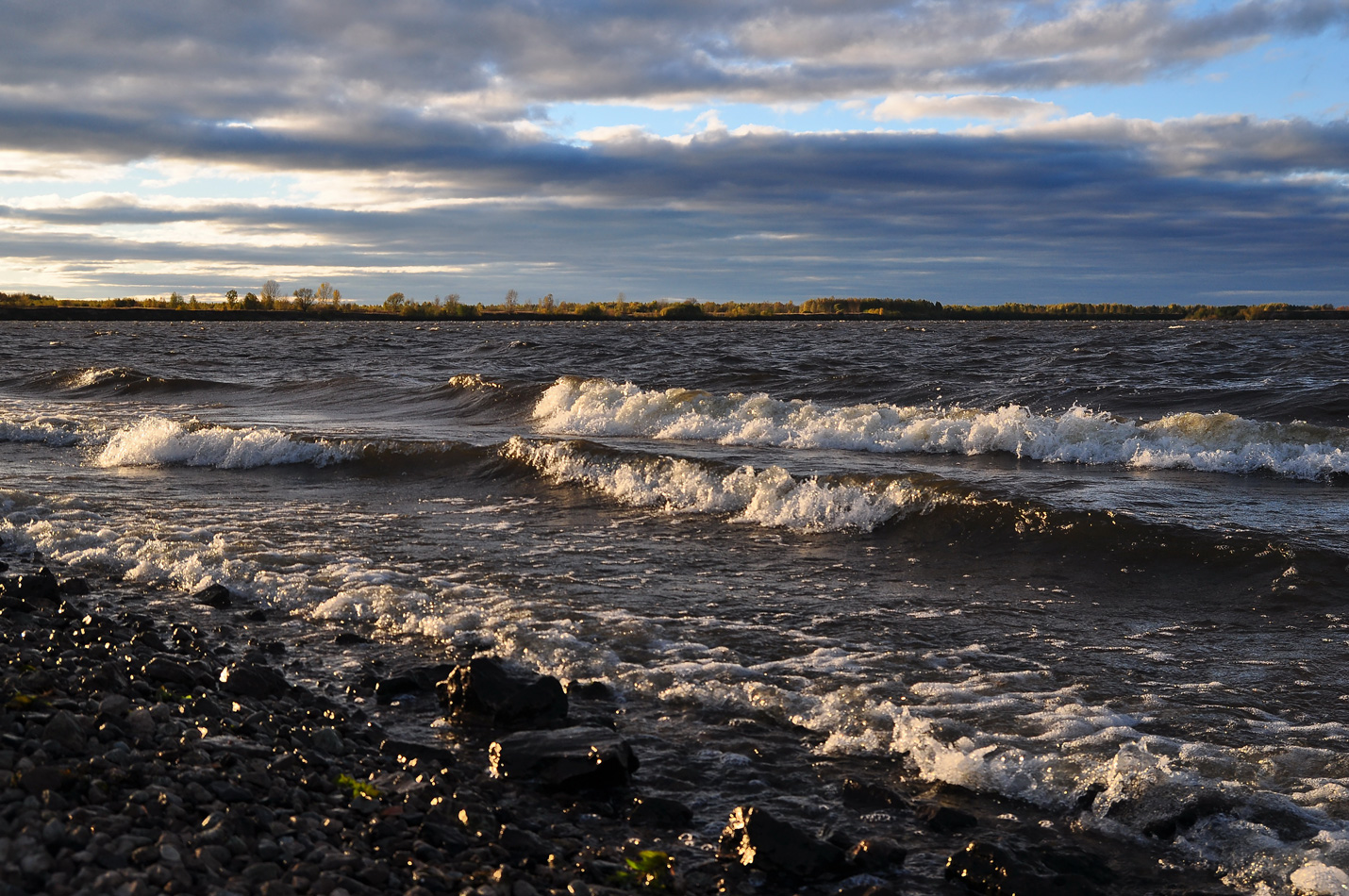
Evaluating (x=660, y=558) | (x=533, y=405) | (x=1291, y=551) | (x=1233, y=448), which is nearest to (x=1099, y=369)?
(x=1233, y=448)

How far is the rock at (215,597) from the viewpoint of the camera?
8.60 meters

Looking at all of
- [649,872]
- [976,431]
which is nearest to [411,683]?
[649,872]

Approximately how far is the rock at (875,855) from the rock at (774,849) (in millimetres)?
80

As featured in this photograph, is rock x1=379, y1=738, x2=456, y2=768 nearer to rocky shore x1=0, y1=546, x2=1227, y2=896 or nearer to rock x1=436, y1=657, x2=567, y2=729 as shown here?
rocky shore x1=0, y1=546, x2=1227, y2=896

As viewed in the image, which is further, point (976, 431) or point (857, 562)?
Answer: point (976, 431)

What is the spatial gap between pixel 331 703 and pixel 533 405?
2031cm

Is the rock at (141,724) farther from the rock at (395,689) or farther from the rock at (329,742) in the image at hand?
the rock at (395,689)

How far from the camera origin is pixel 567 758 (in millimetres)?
5246

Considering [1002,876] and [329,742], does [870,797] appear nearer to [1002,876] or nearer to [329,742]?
[1002,876]

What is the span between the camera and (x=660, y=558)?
10.7m

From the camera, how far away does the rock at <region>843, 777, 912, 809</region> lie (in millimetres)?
5043

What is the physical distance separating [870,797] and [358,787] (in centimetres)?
266

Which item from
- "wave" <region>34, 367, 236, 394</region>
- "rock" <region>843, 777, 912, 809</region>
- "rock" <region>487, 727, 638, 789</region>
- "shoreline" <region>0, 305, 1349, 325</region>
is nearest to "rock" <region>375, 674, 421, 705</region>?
"rock" <region>487, 727, 638, 789</region>

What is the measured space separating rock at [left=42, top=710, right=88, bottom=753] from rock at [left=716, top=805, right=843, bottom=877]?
3130 millimetres
